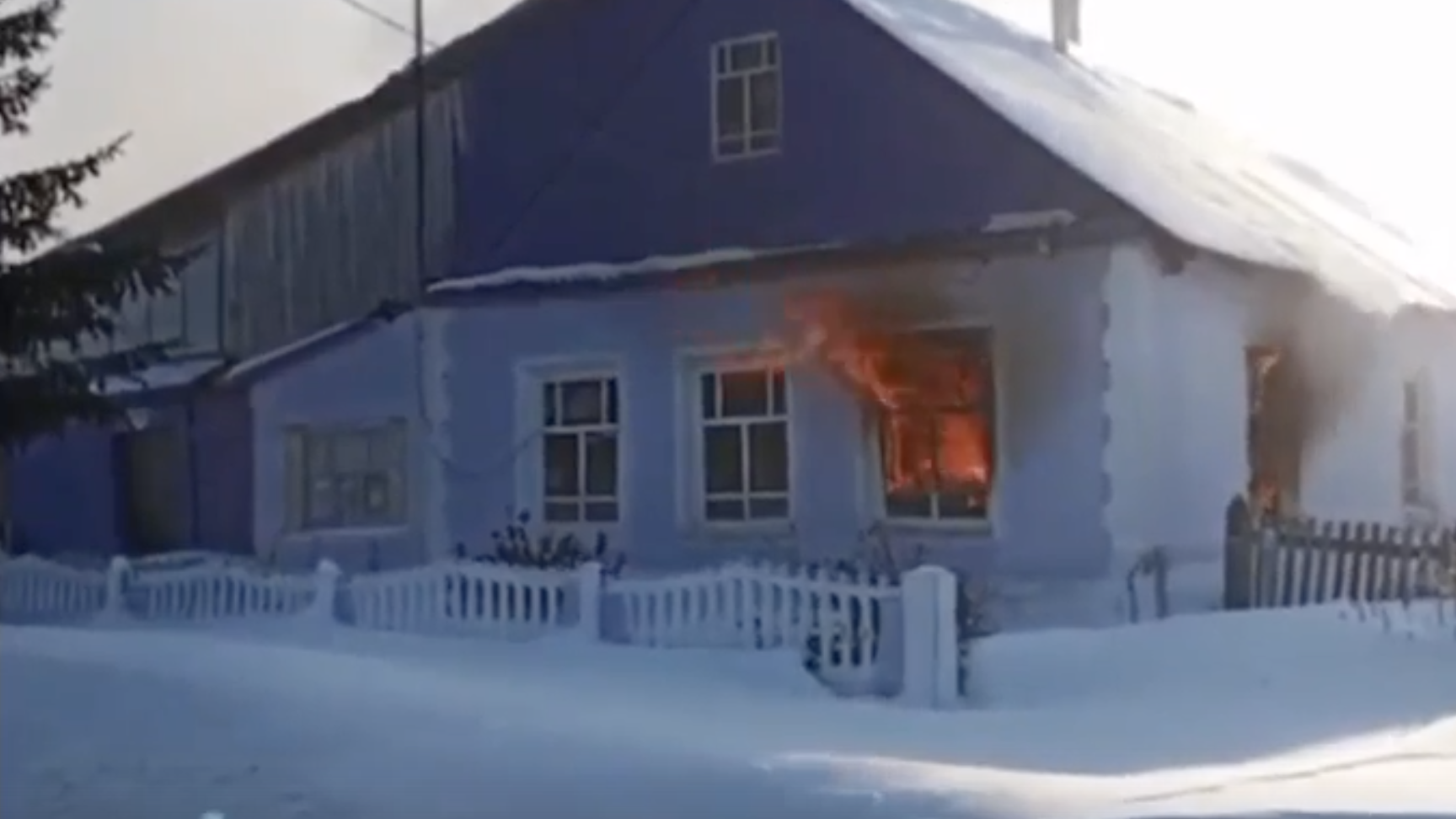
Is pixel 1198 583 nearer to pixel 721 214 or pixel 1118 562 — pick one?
pixel 1118 562

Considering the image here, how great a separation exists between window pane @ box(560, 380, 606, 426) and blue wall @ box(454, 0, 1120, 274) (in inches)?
44.9

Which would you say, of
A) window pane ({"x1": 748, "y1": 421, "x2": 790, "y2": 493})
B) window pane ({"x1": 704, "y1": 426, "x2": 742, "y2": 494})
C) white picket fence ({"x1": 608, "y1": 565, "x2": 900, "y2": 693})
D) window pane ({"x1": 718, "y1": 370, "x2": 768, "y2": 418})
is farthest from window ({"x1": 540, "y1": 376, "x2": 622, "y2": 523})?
white picket fence ({"x1": 608, "y1": 565, "x2": 900, "y2": 693})

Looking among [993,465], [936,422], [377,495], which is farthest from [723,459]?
[377,495]

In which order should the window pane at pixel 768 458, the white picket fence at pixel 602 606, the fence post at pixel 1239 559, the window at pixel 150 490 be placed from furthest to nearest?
the window at pixel 150 490 → the window pane at pixel 768 458 → the fence post at pixel 1239 559 → the white picket fence at pixel 602 606

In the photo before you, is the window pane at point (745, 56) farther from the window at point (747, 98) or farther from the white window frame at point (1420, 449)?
the white window frame at point (1420, 449)

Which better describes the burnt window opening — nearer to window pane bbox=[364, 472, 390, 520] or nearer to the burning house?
the burning house

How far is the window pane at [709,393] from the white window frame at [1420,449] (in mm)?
7328

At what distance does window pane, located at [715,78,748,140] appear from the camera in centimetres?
2011

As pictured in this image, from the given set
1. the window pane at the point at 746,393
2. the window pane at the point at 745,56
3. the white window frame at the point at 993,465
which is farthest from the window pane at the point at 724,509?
the window pane at the point at 745,56

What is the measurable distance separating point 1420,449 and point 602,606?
442 inches

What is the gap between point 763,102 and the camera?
1997cm

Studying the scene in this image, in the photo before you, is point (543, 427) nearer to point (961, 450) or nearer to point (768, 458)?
point (768, 458)

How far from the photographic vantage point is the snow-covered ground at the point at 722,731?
29.2 feet

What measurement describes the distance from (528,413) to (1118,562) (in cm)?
602
